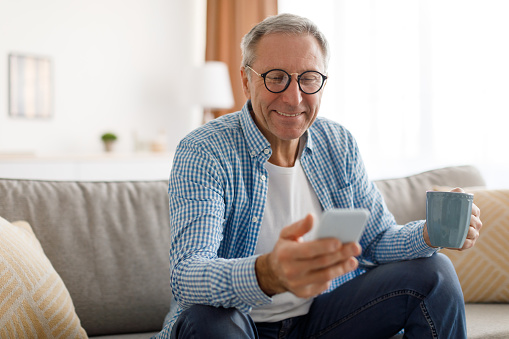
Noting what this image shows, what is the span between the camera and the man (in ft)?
3.92

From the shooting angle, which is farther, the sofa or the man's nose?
the sofa

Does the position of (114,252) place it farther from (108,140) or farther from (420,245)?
(108,140)

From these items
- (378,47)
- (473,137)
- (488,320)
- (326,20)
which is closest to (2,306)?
(488,320)

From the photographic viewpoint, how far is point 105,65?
451cm

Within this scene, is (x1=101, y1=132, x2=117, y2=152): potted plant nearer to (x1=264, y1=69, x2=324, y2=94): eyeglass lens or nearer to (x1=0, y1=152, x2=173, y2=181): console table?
(x1=0, y1=152, x2=173, y2=181): console table

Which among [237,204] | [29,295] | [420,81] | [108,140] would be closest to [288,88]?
[237,204]

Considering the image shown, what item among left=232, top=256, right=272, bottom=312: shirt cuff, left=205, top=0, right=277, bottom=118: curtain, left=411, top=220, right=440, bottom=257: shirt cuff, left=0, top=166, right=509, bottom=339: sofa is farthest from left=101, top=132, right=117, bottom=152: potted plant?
left=232, top=256, right=272, bottom=312: shirt cuff

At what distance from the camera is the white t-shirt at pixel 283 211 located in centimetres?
143

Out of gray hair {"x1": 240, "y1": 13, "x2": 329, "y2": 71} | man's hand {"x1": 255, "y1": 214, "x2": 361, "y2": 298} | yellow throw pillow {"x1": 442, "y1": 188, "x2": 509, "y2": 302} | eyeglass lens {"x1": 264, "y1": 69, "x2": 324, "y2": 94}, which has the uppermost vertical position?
gray hair {"x1": 240, "y1": 13, "x2": 329, "y2": 71}

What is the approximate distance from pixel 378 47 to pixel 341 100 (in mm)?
441

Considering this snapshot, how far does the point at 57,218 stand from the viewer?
1.68 m

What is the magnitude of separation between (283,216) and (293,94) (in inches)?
12.3

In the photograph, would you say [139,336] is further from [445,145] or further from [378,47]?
[378,47]

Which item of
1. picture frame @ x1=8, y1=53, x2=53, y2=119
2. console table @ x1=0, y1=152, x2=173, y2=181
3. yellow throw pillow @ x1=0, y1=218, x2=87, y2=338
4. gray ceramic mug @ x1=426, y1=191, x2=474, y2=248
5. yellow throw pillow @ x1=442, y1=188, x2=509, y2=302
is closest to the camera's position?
gray ceramic mug @ x1=426, y1=191, x2=474, y2=248
